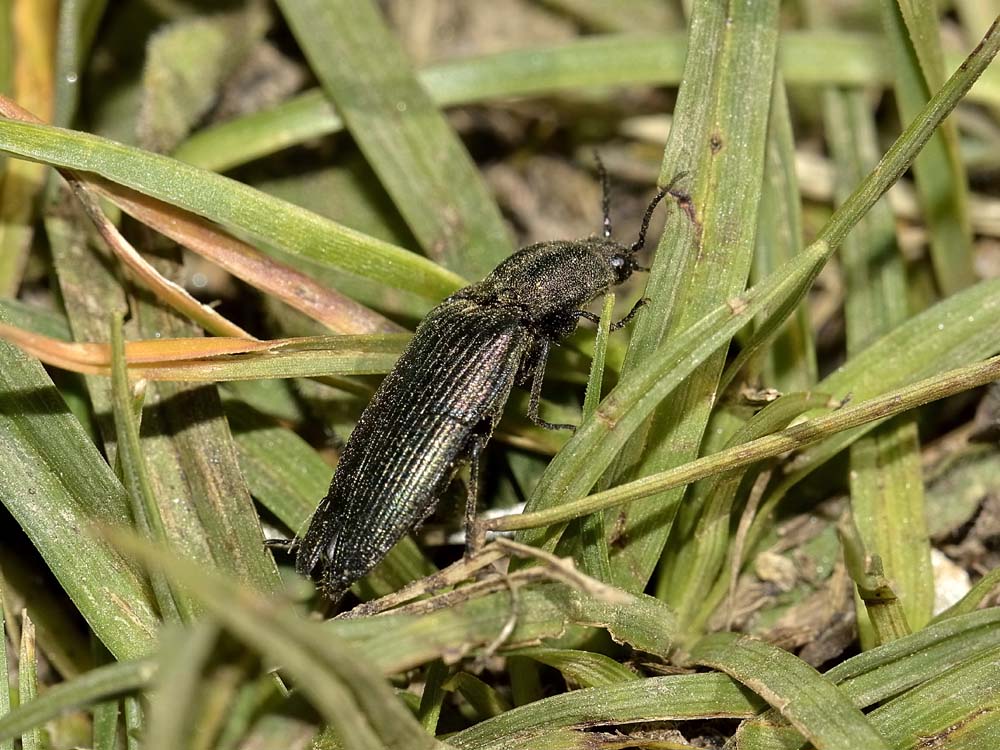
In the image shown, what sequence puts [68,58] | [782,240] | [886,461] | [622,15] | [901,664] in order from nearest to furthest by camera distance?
[901,664], [886,461], [782,240], [68,58], [622,15]

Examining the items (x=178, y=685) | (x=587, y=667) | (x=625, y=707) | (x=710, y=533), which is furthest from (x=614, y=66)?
(x=178, y=685)

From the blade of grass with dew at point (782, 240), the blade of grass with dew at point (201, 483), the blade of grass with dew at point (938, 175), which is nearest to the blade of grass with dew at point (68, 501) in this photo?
the blade of grass with dew at point (201, 483)

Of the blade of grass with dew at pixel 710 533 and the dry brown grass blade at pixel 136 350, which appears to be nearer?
the dry brown grass blade at pixel 136 350

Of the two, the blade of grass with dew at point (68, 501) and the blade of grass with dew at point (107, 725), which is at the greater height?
the blade of grass with dew at point (68, 501)

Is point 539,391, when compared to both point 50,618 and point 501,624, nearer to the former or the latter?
point 501,624

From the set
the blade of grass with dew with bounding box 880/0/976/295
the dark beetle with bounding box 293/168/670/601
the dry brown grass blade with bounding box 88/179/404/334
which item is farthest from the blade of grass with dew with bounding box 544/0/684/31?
the dry brown grass blade with bounding box 88/179/404/334

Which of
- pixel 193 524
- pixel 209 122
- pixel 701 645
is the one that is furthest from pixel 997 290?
pixel 209 122

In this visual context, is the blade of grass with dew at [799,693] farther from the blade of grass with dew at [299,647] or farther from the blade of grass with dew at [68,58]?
the blade of grass with dew at [68,58]
